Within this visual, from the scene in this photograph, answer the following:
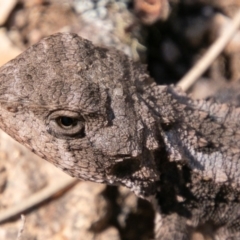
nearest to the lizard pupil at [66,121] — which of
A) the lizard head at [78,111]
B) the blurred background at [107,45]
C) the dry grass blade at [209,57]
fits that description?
the lizard head at [78,111]

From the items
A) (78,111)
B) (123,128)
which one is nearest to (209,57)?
(123,128)

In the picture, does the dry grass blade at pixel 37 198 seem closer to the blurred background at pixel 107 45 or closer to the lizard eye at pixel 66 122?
the blurred background at pixel 107 45

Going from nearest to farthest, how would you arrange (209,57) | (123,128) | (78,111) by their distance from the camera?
(78,111), (123,128), (209,57)

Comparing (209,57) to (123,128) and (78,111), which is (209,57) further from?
(78,111)

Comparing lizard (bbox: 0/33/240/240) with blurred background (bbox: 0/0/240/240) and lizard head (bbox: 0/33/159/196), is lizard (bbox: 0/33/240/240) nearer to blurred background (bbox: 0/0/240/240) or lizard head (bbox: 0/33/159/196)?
lizard head (bbox: 0/33/159/196)

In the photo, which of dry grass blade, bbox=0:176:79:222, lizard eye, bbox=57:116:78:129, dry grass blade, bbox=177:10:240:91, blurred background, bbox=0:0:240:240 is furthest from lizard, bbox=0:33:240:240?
dry grass blade, bbox=177:10:240:91

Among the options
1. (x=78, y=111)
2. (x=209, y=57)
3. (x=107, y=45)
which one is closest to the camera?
(x=78, y=111)

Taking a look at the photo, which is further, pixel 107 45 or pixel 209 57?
pixel 209 57

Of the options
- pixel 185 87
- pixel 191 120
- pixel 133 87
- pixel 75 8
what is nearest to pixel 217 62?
pixel 185 87
